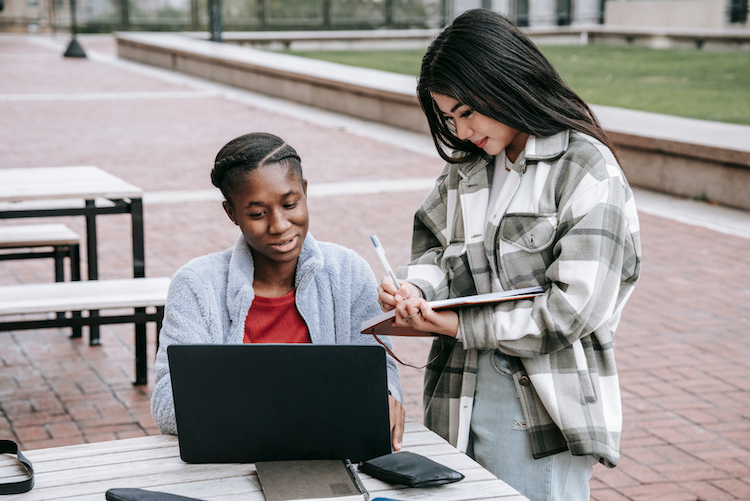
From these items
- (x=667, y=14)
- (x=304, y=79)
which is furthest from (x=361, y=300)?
(x=667, y=14)

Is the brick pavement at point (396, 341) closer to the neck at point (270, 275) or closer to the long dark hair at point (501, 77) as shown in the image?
the neck at point (270, 275)

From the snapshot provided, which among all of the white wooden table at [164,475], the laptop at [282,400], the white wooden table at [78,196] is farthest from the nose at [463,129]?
the white wooden table at [78,196]

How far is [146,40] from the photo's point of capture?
23.6 meters

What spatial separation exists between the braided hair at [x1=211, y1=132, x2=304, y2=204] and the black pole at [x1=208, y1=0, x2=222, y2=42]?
2138cm

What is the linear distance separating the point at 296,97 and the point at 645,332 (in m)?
11.3

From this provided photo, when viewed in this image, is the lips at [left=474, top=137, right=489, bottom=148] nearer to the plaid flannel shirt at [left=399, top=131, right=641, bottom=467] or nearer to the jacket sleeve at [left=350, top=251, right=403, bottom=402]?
the plaid flannel shirt at [left=399, top=131, right=641, bottom=467]

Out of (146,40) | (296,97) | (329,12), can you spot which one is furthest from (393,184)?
(329,12)

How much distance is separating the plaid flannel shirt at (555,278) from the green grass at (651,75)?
380 inches

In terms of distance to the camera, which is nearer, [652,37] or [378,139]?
[378,139]

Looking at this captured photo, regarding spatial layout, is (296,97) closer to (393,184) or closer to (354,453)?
(393,184)

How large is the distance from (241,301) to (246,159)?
0.35m

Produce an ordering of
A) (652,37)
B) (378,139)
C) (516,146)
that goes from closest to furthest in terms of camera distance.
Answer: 1. (516,146)
2. (378,139)
3. (652,37)

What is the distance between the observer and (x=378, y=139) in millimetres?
12234

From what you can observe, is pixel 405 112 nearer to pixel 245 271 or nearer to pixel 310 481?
pixel 245 271
